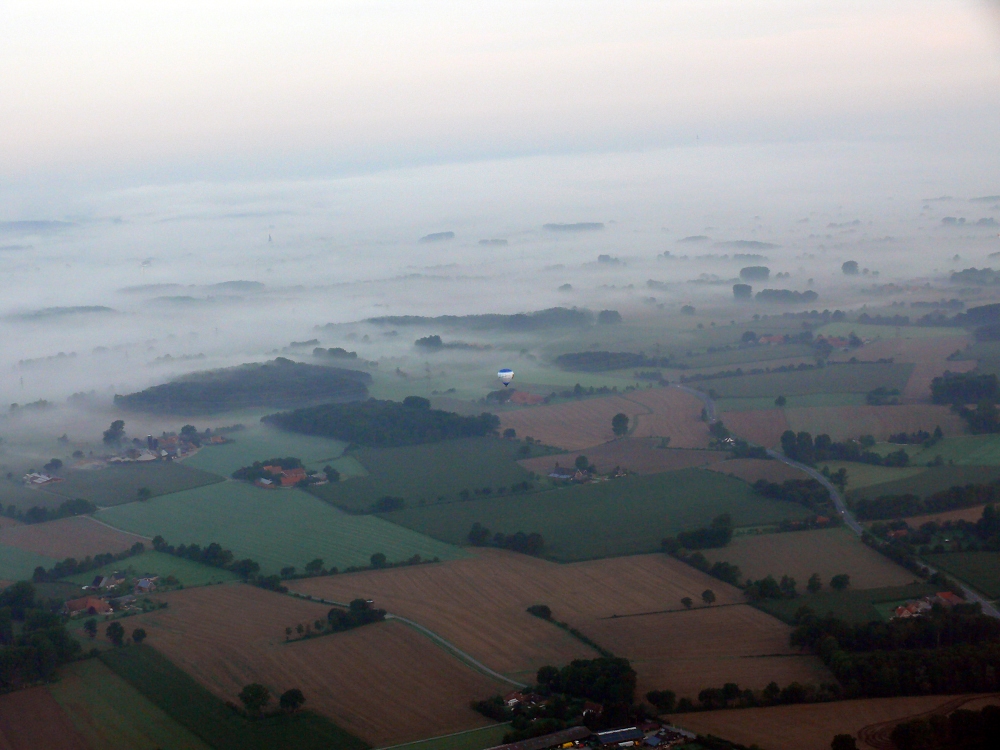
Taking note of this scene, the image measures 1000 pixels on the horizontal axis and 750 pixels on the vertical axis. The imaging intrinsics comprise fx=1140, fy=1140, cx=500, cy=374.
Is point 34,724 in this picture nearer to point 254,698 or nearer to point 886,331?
point 254,698

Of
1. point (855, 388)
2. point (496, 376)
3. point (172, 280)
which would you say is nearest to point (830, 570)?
point (855, 388)

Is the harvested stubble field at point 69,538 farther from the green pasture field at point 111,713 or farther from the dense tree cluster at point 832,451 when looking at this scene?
the dense tree cluster at point 832,451

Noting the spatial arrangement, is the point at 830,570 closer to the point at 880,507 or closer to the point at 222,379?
the point at 880,507

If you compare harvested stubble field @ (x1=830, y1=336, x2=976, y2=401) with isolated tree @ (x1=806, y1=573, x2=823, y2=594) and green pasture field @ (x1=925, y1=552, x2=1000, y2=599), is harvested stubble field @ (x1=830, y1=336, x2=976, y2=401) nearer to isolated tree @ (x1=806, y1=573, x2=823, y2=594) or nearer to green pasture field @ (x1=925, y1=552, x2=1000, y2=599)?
green pasture field @ (x1=925, y1=552, x2=1000, y2=599)

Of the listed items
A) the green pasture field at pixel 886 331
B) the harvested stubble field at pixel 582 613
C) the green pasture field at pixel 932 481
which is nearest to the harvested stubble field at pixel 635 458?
the green pasture field at pixel 932 481

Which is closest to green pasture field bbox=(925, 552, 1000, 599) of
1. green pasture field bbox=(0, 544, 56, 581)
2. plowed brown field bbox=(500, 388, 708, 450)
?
plowed brown field bbox=(500, 388, 708, 450)
